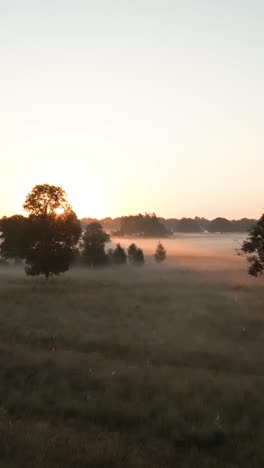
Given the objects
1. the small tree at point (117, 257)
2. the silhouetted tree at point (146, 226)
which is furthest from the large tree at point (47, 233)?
the silhouetted tree at point (146, 226)

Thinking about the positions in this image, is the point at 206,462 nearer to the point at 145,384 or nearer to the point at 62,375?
the point at 145,384

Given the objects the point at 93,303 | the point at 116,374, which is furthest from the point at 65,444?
the point at 93,303

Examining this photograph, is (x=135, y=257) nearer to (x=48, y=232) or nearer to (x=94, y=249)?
(x=94, y=249)

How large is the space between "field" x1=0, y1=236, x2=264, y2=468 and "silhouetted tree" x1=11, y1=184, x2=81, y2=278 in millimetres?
10875

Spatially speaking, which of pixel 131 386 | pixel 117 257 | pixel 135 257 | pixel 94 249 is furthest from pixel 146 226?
pixel 131 386

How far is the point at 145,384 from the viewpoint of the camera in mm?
15641

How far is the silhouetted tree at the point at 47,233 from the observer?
42719mm

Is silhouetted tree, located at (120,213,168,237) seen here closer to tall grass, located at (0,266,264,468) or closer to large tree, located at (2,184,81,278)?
large tree, located at (2,184,81,278)

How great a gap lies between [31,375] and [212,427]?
25.6 ft

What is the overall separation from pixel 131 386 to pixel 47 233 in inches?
1155

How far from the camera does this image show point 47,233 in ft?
141

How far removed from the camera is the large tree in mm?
42719

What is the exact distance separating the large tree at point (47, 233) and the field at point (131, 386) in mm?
10920

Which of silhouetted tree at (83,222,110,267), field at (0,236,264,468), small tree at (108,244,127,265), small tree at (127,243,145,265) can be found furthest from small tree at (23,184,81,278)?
small tree at (127,243,145,265)
